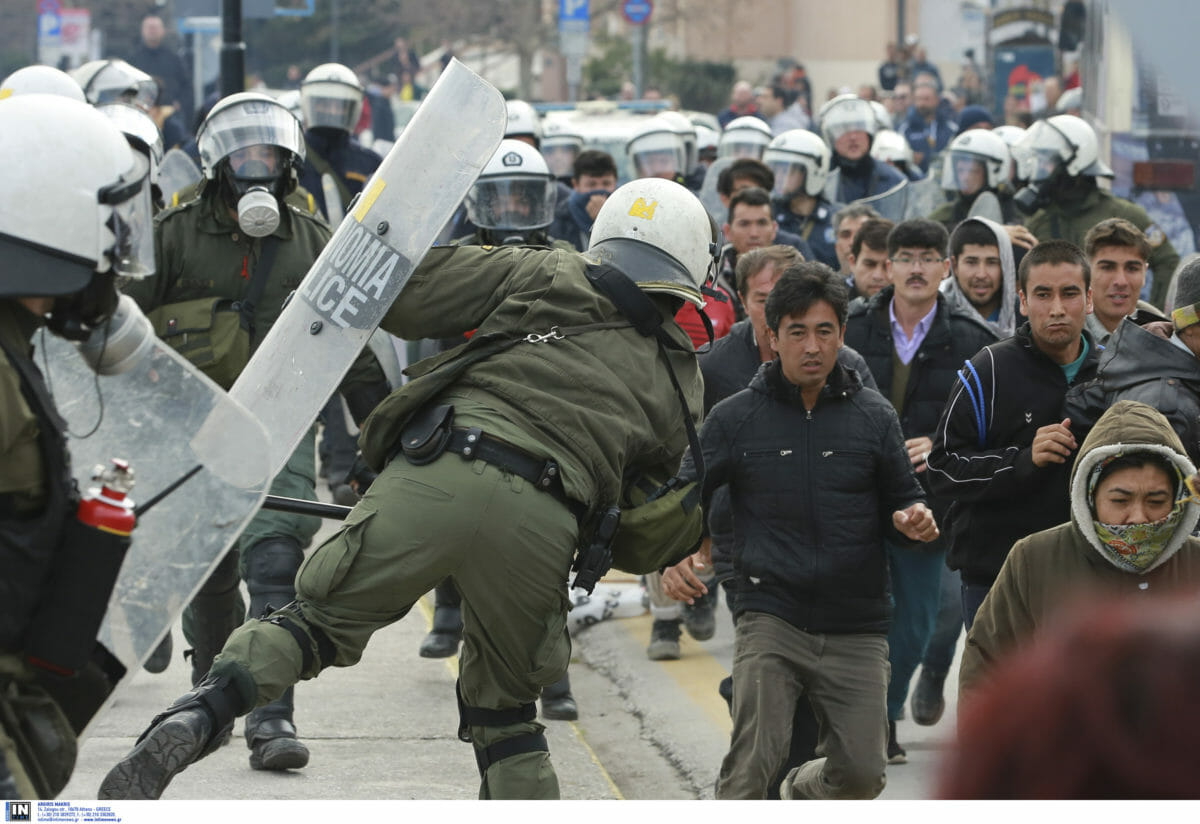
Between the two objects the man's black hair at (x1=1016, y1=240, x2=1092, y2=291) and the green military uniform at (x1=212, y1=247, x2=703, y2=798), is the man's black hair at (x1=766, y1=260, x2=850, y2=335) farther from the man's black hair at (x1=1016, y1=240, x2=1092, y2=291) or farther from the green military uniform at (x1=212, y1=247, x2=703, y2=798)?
the green military uniform at (x1=212, y1=247, x2=703, y2=798)

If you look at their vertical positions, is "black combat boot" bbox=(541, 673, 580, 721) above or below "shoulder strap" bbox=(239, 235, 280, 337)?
below

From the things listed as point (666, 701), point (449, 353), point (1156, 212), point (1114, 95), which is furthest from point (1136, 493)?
point (1114, 95)

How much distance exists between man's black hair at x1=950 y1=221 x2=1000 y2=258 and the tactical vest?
469cm

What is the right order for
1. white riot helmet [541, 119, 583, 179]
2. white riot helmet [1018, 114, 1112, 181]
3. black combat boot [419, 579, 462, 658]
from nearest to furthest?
black combat boot [419, 579, 462, 658]
white riot helmet [1018, 114, 1112, 181]
white riot helmet [541, 119, 583, 179]

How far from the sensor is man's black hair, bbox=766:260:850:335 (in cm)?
523

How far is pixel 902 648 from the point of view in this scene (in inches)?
242

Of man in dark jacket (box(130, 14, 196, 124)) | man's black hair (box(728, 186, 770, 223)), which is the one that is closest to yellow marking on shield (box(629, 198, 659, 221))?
man's black hair (box(728, 186, 770, 223))

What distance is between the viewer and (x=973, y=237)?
7.05 meters

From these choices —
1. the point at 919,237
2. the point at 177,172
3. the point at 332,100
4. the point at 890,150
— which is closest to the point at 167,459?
the point at 919,237

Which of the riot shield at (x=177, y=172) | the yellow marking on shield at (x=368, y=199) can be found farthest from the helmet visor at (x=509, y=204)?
the riot shield at (x=177, y=172)

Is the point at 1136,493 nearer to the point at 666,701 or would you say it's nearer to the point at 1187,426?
the point at 1187,426

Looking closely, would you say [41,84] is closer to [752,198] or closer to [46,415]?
[752,198]

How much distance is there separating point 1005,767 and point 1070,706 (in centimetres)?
7

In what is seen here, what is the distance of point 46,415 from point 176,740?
3.91 feet
